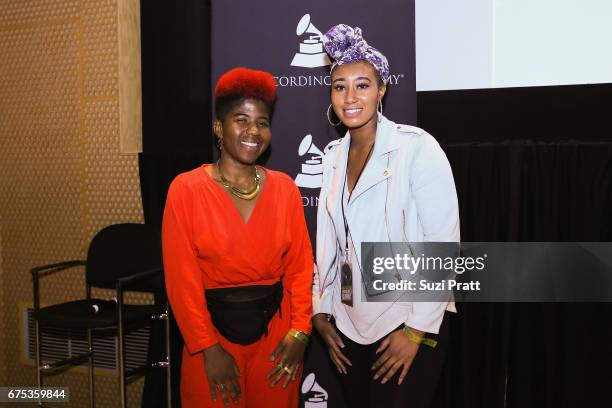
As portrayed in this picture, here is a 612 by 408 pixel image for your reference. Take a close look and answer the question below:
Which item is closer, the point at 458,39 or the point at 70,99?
the point at 458,39

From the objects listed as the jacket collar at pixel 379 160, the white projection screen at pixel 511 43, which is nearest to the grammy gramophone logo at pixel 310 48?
the white projection screen at pixel 511 43

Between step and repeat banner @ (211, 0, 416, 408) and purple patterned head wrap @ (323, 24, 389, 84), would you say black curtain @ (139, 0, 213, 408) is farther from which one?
purple patterned head wrap @ (323, 24, 389, 84)

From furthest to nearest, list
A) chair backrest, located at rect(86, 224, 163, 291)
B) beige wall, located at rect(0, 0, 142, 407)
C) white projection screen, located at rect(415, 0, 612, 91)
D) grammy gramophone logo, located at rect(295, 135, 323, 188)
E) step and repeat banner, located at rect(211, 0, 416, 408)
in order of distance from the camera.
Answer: beige wall, located at rect(0, 0, 142, 407) < chair backrest, located at rect(86, 224, 163, 291) < grammy gramophone logo, located at rect(295, 135, 323, 188) < step and repeat banner, located at rect(211, 0, 416, 408) < white projection screen, located at rect(415, 0, 612, 91)

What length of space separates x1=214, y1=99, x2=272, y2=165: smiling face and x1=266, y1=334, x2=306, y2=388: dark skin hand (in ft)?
2.34

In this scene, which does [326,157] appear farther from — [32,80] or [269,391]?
[32,80]

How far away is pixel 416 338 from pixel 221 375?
71cm

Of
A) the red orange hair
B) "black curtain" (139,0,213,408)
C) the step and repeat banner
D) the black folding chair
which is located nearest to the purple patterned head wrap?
the red orange hair

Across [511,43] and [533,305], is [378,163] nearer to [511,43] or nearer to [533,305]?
[511,43]

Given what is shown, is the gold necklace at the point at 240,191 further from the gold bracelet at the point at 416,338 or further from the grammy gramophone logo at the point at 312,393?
the grammy gramophone logo at the point at 312,393

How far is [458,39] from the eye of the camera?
102 inches

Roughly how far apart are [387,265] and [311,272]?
1.10 ft

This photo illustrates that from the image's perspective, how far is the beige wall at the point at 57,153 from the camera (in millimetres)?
3479

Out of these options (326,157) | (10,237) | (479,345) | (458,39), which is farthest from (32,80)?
(479,345)

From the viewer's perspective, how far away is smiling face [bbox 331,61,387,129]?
6.63ft
